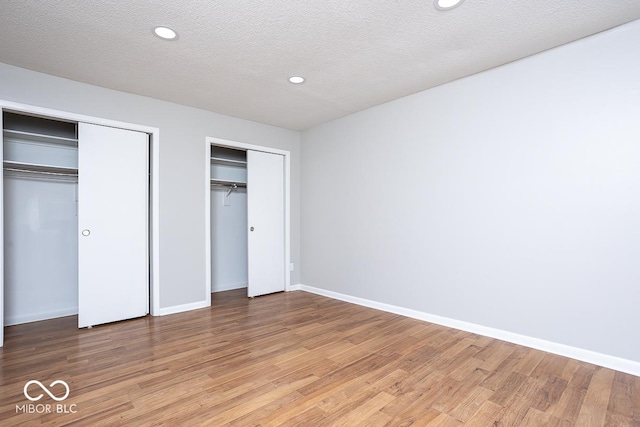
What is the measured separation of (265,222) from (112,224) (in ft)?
6.42

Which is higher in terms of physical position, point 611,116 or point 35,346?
point 611,116

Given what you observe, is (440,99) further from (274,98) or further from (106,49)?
(106,49)

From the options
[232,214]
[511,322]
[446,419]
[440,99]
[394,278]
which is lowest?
[446,419]

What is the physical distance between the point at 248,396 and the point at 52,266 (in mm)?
3189

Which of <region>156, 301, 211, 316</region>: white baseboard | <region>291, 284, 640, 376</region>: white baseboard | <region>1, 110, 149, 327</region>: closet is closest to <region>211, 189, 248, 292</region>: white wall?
<region>156, 301, 211, 316</region>: white baseboard

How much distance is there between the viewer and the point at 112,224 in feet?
11.5

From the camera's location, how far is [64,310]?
3779 millimetres

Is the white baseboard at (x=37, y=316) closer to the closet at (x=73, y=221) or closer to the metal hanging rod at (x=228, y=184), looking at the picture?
the closet at (x=73, y=221)

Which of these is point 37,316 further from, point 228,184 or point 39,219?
point 228,184

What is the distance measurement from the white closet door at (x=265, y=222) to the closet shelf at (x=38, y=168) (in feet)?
6.88

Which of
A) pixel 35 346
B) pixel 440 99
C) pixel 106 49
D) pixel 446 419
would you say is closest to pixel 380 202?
pixel 440 99

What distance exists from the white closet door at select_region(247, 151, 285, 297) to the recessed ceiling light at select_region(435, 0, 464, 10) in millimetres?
3133

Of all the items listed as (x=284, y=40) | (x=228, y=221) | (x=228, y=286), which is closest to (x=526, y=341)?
(x=284, y=40)

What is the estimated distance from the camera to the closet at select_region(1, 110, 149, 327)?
3.38m
